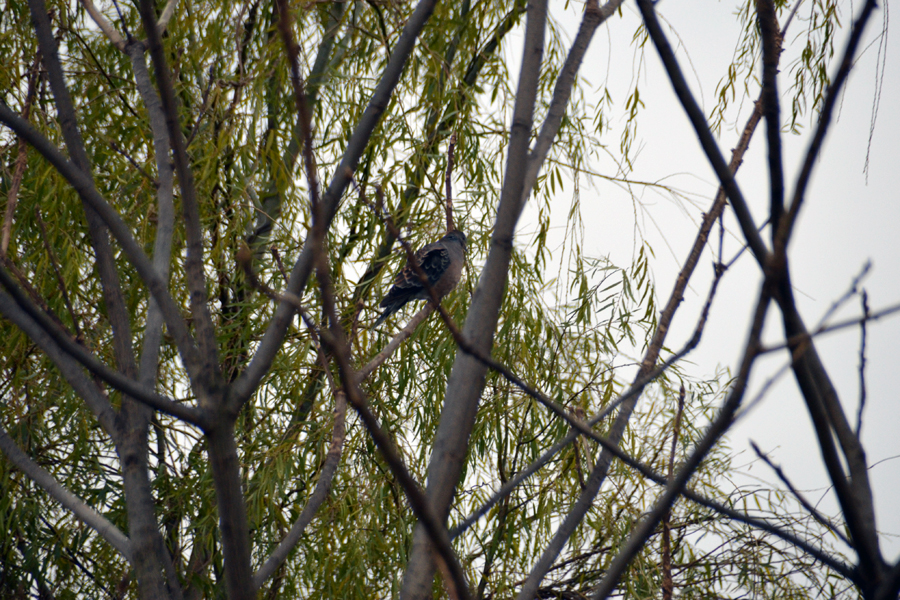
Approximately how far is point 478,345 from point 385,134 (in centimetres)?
156

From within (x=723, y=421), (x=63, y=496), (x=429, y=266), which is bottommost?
(x=723, y=421)

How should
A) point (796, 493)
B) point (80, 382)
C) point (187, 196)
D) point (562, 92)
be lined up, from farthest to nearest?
point (80, 382), point (562, 92), point (187, 196), point (796, 493)

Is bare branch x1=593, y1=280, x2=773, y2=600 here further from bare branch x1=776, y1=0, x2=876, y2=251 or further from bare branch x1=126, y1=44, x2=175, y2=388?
bare branch x1=126, y1=44, x2=175, y2=388

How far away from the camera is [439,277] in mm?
2775

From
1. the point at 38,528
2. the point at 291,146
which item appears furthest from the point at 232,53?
the point at 38,528

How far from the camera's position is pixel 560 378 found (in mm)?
2252

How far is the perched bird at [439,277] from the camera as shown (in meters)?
2.33

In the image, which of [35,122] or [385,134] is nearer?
[35,122]

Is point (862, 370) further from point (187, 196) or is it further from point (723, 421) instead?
point (187, 196)

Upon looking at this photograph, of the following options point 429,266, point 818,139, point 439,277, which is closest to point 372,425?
point 818,139

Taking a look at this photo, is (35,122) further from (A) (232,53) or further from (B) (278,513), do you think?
(B) (278,513)

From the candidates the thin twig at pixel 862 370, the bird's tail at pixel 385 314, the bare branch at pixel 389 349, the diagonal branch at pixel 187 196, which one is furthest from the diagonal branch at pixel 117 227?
the bird's tail at pixel 385 314

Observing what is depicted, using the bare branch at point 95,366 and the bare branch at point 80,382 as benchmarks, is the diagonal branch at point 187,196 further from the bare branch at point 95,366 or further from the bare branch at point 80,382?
the bare branch at point 80,382

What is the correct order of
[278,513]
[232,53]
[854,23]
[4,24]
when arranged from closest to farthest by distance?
[854,23] < [278,513] < [232,53] < [4,24]
